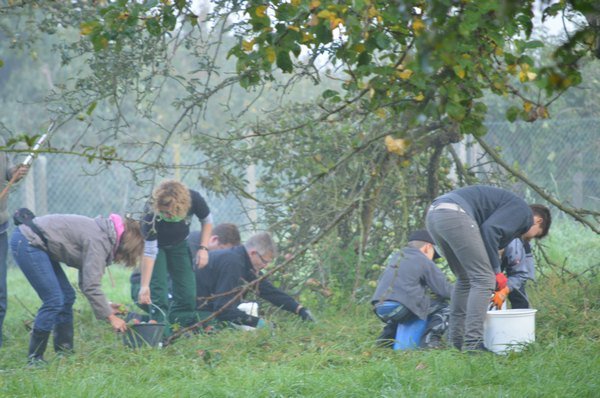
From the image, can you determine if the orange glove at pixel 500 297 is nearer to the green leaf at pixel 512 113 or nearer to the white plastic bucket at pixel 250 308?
the white plastic bucket at pixel 250 308

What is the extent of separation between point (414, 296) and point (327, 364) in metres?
0.90

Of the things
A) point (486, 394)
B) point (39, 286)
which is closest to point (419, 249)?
point (486, 394)

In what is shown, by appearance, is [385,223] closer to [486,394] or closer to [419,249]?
[419,249]

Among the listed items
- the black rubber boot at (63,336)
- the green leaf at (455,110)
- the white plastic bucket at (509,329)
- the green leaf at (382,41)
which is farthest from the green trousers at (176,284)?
the green leaf at (455,110)

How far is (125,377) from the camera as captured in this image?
5035 mm

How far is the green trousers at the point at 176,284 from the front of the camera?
712 centimetres

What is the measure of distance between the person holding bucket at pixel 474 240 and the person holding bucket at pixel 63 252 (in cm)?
187

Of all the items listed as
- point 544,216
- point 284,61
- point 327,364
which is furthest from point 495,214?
point 284,61

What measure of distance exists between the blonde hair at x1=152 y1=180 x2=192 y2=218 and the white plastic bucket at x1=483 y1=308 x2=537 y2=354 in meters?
2.29

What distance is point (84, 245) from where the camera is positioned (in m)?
5.95

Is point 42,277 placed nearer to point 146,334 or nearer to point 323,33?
point 146,334

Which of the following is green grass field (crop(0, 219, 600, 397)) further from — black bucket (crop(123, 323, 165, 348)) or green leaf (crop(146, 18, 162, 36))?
green leaf (crop(146, 18, 162, 36))

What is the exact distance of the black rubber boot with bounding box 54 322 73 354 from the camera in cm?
633

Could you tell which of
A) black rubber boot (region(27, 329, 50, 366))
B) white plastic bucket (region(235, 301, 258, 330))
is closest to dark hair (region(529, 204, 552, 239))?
white plastic bucket (region(235, 301, 258, 330))
